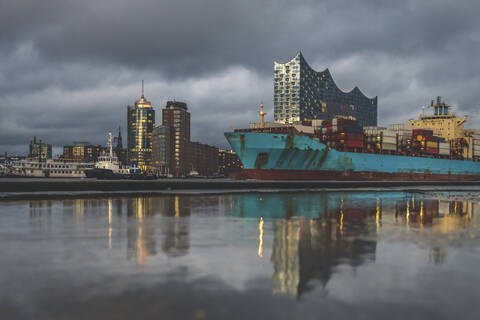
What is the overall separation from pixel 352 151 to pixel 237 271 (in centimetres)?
5734

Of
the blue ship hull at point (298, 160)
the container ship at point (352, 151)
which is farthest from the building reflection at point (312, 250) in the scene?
the container ship at point (352, 151)

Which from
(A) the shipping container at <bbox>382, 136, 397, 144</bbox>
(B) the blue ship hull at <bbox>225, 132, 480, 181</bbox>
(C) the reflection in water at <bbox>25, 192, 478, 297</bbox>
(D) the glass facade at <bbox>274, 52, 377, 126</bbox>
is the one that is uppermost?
(D) the glass facade at <bbox>274, 52, 377, 126</bbox>

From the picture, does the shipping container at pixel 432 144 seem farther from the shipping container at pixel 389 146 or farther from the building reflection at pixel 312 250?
the building reflection at pixel 312 250

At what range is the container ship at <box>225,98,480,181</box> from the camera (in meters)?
54.7

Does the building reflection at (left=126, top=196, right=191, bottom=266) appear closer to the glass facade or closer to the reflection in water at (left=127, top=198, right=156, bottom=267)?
the reflection in water at (left=127, top=198, right=156, bottom=267)

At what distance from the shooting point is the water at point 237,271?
18.1 feet

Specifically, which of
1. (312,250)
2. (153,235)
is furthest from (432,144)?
(153,235)

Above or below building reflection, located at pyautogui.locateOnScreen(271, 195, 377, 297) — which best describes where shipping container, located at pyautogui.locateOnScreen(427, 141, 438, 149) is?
above

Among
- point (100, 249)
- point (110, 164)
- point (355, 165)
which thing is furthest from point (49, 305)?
point (110, 164)

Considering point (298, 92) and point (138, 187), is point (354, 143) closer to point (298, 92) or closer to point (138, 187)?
point (138, 187)

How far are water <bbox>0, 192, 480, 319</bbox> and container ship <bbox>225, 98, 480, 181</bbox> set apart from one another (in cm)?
4041

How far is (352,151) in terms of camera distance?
61.7m

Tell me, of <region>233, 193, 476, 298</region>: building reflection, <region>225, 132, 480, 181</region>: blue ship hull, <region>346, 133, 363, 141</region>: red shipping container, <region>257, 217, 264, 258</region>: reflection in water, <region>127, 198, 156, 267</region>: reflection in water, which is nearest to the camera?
<region>233, 193, 476, 298</region>: building reflection

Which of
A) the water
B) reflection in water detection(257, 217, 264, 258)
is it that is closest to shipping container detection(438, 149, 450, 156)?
the water
